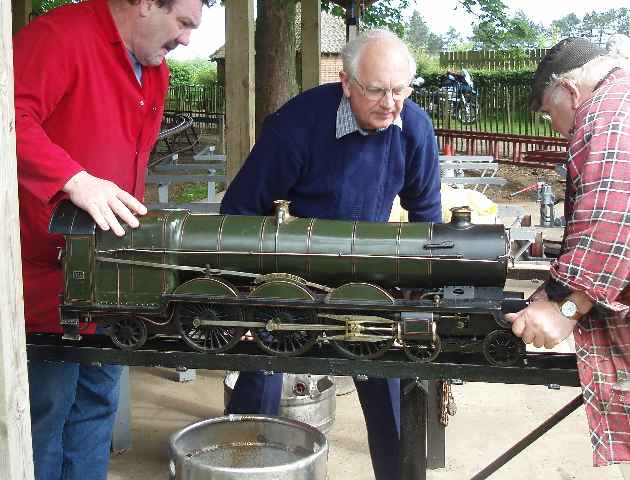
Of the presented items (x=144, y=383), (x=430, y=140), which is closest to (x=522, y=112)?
(x=144, y=383)

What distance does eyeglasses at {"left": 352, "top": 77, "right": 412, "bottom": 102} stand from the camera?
3.55 m

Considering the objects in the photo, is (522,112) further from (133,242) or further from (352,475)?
(133,242)

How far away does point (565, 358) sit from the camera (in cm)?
288

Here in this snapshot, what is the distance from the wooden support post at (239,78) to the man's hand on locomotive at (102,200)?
2.92 meters

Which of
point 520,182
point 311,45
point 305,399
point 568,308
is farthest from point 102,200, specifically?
point 520,182

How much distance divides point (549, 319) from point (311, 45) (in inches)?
244

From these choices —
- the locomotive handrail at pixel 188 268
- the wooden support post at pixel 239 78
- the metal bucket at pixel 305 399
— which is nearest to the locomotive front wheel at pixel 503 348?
the locomotive handrail at pixel 188 268

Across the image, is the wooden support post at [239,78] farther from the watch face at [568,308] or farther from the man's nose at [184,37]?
the watch face at [568,308]

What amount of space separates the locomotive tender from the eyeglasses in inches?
25.5

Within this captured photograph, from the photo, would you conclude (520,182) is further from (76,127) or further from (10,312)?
(10,312)

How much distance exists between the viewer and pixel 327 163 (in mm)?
3812

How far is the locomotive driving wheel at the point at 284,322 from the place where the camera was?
300cm

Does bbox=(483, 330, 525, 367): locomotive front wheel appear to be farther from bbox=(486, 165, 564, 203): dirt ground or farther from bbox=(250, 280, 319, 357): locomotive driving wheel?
bbox=(486, 165, 564, 203): dirt ground

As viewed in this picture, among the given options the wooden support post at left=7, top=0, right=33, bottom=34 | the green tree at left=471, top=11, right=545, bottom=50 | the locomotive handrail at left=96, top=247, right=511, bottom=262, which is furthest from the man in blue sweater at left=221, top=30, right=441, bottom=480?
the green tree at left=471, top=11, right=545, bottom=50
